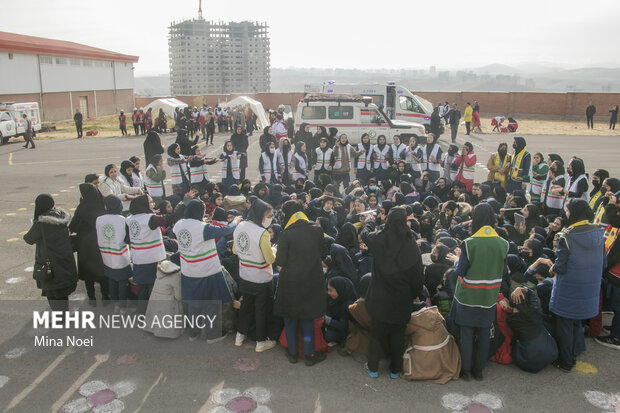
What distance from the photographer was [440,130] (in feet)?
70.1

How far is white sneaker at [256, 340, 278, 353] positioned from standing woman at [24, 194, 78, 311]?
2.37m

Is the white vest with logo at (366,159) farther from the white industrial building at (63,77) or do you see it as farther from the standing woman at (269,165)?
the white industrial building at (63,77)

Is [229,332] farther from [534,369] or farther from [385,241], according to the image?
[534,369]

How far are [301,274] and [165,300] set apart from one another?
170 centimetres

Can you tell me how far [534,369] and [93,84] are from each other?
4159cm

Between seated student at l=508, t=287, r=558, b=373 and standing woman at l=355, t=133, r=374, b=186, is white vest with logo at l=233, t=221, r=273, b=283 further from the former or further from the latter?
standing woman at l=355, t=133, r=374, b=186

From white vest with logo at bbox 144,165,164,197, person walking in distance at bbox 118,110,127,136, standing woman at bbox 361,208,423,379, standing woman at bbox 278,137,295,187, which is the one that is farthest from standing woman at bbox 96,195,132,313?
person walking in distance at bbox 118,110,127,136

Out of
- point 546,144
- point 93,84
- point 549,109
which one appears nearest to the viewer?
point 546,144

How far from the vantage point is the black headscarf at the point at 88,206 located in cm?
580

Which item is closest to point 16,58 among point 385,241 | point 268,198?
point 268,198

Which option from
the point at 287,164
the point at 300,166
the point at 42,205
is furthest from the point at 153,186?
the point at 42,205

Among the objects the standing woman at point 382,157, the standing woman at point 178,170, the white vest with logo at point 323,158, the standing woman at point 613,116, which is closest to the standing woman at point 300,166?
the white vest with logo at point 323,158

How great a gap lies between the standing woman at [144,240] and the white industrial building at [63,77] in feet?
97.8

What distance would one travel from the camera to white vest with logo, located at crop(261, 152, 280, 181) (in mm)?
10403
